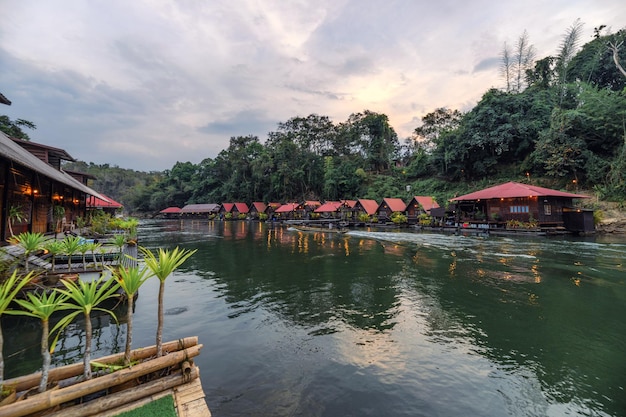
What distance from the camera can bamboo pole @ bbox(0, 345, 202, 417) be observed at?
2.90 m

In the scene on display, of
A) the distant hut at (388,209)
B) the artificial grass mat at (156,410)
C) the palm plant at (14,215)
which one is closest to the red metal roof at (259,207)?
the distant hut at (388,209)

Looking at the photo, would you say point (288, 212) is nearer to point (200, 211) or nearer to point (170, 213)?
point (200, 211)

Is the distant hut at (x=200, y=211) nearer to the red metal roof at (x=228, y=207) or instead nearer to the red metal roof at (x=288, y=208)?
the red metal roof at (x=228, y=207)

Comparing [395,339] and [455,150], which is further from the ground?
[455,150]

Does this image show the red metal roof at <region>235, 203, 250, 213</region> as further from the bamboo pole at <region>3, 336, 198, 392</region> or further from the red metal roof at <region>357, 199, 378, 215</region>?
Answer: the bamboo pole at <region>3, 336, 198, 392</region>

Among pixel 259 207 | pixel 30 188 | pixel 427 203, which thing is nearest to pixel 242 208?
pixel 259 207

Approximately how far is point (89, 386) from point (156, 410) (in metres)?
0.81

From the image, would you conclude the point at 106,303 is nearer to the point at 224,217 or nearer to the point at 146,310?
the point at 146,310

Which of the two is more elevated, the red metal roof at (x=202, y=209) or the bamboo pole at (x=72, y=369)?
the red metal roof at (x=202, y=209)

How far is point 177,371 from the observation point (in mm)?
4012

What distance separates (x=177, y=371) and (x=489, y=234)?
108 ft

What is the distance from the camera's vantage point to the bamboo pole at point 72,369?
10.9 feet

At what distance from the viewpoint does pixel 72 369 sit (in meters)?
3.61

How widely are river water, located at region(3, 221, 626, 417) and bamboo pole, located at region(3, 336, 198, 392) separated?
4.51ft
